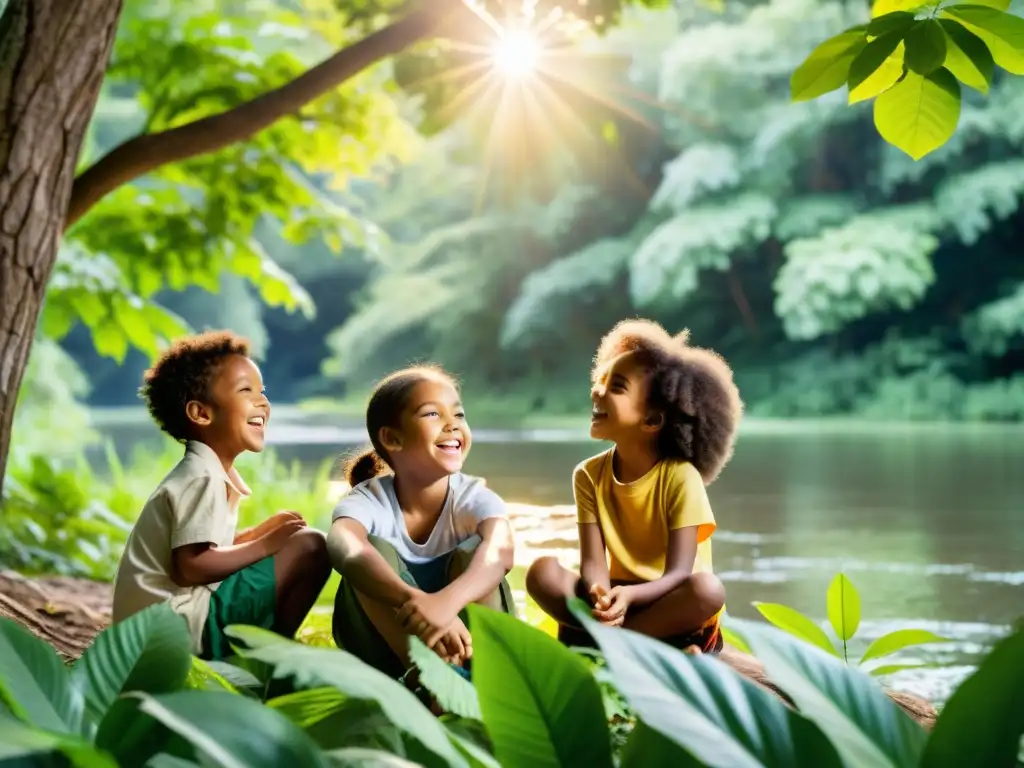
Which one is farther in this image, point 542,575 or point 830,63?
point 542,575

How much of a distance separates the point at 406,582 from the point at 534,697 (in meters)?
0.94

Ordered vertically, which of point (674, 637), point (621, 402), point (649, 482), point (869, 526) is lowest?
point (869, 526)

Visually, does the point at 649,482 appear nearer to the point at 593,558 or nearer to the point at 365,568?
the point at 593,558

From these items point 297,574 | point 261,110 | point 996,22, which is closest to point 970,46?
point 996,22

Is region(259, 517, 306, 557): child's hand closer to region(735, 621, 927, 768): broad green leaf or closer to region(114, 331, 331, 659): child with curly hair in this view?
region(114, 331, 331, 659): child with curly hair

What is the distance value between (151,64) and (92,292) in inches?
26.7

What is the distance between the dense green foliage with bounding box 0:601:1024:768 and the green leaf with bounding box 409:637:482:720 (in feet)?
0.14

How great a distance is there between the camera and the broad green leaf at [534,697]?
0.43 m

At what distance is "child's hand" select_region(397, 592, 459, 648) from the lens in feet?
4.14

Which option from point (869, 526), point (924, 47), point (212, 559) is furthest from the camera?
point (869, 526)

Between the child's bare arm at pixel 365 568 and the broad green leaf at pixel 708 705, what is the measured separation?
91 centimetres

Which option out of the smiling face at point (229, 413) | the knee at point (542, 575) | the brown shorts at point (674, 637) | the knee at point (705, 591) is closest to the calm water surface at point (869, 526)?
the brown shorts at point (674, 637)

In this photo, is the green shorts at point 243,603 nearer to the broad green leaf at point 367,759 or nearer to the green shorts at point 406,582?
the green shorts at point 406,582

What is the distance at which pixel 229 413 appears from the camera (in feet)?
4.87
